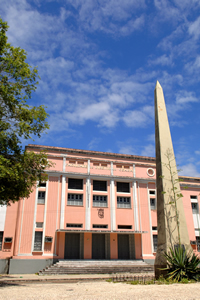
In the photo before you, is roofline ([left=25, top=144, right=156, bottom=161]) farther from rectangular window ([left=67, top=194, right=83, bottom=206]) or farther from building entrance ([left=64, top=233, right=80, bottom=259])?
building entrance ([left=64, top=233, right=80, bottom=259])

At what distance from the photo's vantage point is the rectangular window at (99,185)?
2300cm

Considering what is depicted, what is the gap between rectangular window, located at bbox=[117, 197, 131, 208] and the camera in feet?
75.2

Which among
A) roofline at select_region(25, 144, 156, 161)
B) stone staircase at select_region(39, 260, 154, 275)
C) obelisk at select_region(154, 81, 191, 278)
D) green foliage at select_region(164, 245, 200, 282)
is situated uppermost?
roofline at select_region(25, 144, 156, 161)

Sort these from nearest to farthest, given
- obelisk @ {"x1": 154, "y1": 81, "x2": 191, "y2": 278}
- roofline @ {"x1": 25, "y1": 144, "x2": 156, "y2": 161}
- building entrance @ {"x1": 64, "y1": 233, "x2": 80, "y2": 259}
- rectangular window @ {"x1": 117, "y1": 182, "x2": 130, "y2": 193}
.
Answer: obelisk @ {"x1": 154, "y1": 81, "x2": 191, "y2": 278}, building entrance @ {"x1": 64, "y1": 233, "x2": 80, "y2": 259}, roofline @ {"x1": 25, "y1": 144, "x2": 156, "y2": 161}, rectangular window @ {"x1": 117, "y1": 182, "x2": 130, "y2": 193}

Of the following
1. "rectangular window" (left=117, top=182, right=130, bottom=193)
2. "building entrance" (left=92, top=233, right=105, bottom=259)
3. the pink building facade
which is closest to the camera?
the pink building facade

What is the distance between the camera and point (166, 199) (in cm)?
1063

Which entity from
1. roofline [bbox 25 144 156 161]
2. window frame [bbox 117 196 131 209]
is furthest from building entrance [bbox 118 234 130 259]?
roofline [bbox 25 144 156 161]

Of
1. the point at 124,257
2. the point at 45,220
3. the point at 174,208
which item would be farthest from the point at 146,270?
the point at 174,208

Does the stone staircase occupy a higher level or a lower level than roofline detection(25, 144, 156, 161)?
lower

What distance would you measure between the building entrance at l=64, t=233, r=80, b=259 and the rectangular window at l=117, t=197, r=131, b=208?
14.7 ft

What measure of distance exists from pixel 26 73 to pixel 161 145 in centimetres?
672

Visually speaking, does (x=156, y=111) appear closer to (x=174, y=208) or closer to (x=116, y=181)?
(x=174, y=208)

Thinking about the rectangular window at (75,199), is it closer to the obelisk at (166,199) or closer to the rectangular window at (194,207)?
the rectangular window at (194,207)

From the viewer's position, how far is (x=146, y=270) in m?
19.0
